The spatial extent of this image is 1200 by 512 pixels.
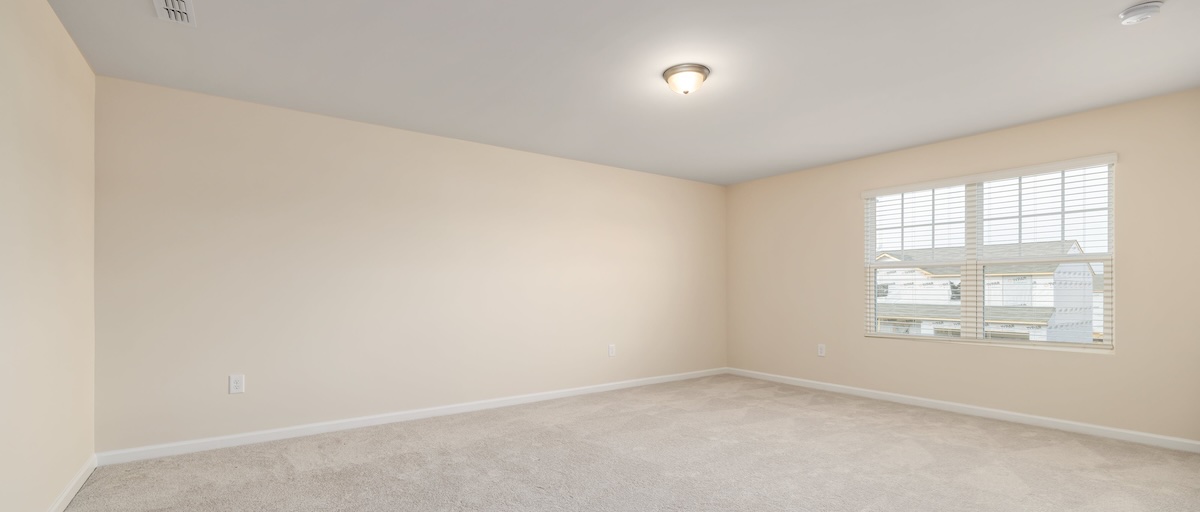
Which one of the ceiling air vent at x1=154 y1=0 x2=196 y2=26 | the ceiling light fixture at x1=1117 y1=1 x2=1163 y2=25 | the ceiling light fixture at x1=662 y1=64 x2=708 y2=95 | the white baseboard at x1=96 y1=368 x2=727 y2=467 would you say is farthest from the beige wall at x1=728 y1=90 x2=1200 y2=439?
the ceiling air vent at x1=154 y1=0 x2=196 y2=26

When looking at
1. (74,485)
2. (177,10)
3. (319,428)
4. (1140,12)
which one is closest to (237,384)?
(319,428)

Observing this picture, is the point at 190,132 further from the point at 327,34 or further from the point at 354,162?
the point at 327,34

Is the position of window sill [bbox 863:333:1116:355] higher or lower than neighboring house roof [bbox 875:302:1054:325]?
lower

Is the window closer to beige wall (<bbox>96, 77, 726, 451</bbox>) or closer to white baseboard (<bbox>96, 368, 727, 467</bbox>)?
beige wall (<bbox>96, 77, 726, 451</bbox>)

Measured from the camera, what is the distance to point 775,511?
8.44 feet

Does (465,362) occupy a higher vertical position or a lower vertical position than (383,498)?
higher

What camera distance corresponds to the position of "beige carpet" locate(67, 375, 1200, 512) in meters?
2.68

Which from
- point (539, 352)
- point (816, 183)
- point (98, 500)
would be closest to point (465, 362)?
point (539, 352)

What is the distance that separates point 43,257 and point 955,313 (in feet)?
19.4

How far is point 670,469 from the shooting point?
3.14 meters

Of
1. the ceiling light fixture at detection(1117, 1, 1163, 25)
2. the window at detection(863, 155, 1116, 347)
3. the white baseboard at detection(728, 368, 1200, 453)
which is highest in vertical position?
the ceiling light fixture at detection(1117, 1, 1163, 25)

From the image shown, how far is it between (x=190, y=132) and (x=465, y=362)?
2490mm

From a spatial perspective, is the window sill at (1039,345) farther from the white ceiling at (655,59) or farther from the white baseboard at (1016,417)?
the white ceiling at (655,59)

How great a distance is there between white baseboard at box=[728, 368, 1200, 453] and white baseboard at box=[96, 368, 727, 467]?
2002 millimetres
